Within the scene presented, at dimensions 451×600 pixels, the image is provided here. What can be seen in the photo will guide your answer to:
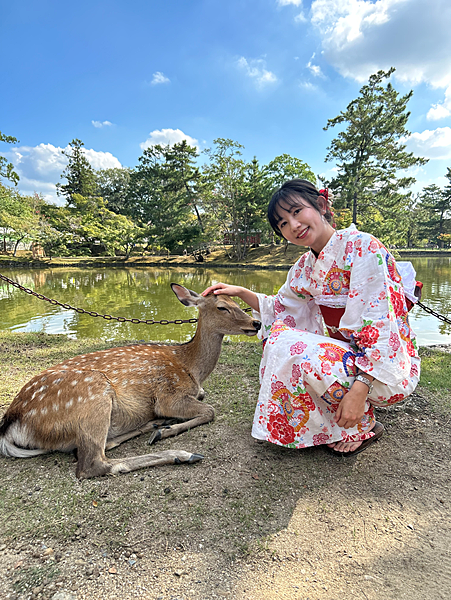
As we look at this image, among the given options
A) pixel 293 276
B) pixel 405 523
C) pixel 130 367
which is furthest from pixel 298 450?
pixel 130 367

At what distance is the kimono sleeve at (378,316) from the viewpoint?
1904 millimetres

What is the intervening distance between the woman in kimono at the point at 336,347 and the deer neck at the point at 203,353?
36.1 inches

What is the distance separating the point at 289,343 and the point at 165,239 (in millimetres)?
29853

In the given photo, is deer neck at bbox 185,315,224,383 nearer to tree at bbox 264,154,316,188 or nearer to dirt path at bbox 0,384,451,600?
dirt path at bbox 0,384,451,600

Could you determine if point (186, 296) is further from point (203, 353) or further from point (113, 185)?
point (113, 185)

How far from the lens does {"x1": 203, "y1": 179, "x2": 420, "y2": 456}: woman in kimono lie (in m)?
1.95

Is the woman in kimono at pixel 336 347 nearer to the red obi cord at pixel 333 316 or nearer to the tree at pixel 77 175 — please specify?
the red obi cord at pixel 333 316

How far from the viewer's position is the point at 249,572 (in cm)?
150

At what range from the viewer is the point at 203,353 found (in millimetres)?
3150

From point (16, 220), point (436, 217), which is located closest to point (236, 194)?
point (16, 220)

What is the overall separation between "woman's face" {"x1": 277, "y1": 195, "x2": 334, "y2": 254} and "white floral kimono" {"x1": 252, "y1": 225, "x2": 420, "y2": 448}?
0.09 meters

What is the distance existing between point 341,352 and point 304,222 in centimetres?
86

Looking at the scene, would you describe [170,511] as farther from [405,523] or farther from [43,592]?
[405,523]

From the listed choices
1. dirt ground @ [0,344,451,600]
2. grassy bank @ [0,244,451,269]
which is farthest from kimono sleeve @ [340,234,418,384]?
grassy bank @ [0,244,451,269]
